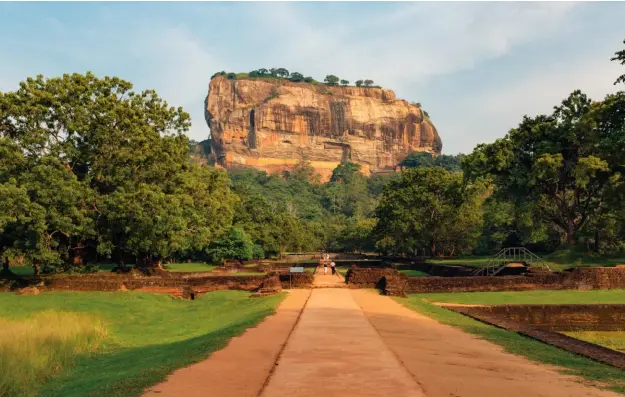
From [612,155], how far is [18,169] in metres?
32.3

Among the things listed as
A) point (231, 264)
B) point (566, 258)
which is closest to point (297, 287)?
point (566, 258)

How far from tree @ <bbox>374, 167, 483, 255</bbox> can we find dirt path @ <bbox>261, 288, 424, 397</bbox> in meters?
35.1

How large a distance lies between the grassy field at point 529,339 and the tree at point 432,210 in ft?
79.0

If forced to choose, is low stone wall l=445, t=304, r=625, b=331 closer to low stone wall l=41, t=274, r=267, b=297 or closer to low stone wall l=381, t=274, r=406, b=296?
low stone wall l=381, t=274, r=406, b=296

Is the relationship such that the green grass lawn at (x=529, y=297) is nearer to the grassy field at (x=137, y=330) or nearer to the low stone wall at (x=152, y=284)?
the grassy field at (x=137, y=330)

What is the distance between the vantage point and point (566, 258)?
31.9m

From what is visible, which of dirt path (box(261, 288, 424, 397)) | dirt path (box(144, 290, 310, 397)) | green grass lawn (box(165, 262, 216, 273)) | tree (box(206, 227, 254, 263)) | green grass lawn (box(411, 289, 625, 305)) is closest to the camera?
dirt path (box(261, 288, 424, 397))

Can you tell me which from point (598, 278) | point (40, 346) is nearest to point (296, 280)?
point (598, 278)

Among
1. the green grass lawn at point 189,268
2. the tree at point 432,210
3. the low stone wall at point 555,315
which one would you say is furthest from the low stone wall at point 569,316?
the tree at point 432,210

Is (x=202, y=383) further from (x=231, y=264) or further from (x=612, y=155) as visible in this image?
(x=231, y=264)

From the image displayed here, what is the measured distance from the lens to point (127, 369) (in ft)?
30.6

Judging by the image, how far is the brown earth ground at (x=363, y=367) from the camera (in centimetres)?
711

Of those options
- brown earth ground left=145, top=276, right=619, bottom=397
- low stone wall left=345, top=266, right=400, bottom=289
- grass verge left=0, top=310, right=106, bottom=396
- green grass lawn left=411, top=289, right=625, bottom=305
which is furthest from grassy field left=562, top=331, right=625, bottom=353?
grass verge left=0, top=310, right=106, bottom=396

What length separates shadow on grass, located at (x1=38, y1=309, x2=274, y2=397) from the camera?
758cm
